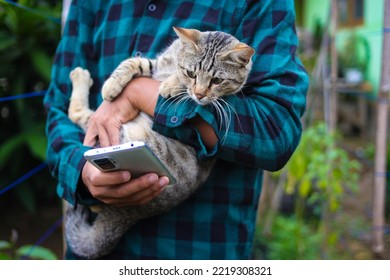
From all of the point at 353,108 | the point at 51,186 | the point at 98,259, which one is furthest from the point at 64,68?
the point at 353,108

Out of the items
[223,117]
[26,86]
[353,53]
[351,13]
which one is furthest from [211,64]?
[351,13]

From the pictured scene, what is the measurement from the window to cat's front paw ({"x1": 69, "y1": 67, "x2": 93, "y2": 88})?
564 centimetres

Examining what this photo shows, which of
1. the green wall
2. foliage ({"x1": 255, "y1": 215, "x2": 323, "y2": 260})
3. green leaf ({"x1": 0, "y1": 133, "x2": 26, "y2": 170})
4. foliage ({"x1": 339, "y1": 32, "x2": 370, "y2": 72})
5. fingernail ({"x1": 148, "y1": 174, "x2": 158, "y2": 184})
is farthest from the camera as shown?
foliage ({"x1": 339, "y1": 32, "x2": 370, "y2": 72})

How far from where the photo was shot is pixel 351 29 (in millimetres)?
6371

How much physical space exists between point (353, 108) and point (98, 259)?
5.77m

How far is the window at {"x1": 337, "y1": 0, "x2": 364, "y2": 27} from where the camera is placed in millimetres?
6301

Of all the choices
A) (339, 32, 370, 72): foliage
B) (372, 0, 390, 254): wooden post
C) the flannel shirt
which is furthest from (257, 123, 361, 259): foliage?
(339, 32, 370, 72): foliage

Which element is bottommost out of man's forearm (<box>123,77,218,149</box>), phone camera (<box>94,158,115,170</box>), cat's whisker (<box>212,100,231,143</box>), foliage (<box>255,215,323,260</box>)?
foliage (<box>255,215,323,260</box>)

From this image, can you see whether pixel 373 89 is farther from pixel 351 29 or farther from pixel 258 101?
pixel 258 101

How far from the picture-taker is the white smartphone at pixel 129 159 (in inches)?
38.4

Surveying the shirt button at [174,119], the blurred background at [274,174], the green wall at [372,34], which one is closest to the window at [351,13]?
the green wall at [372,34]

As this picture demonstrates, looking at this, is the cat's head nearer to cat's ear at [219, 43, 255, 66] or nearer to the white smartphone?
cat's ear at [219, 43, 255, 66]

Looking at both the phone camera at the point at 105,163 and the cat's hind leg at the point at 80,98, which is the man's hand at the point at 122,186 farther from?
the cat's hind leg at the point at 80,98

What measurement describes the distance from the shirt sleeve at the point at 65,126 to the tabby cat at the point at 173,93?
5 centimetres
